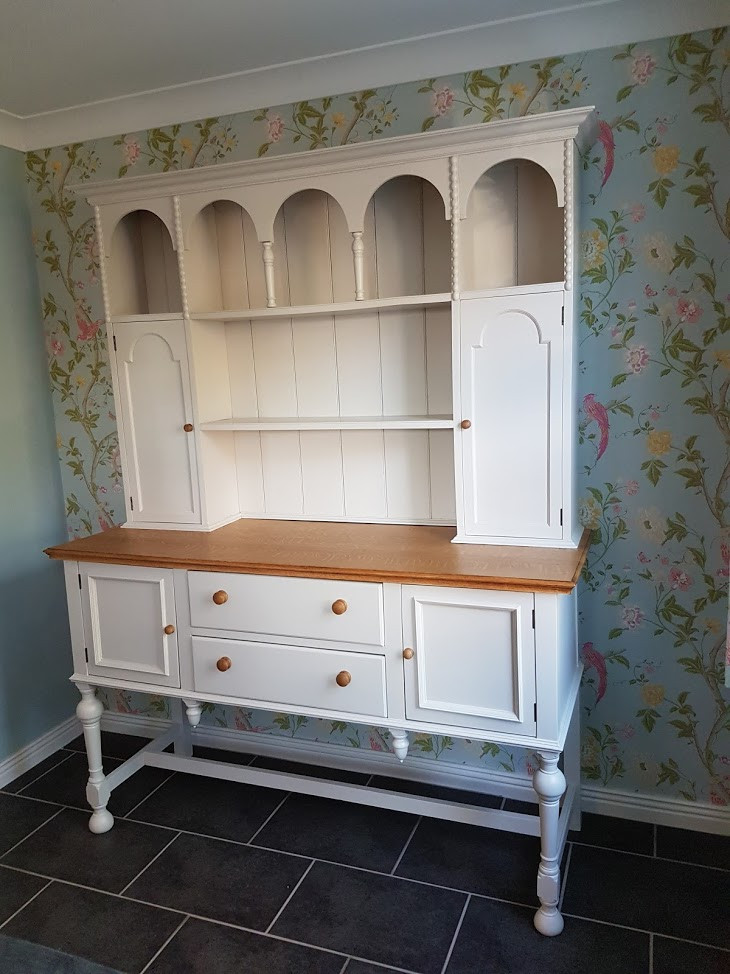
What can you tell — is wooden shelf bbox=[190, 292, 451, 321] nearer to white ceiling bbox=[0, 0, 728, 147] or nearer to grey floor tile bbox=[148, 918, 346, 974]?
white ceiling bbox=[0, 0, 728, 147]

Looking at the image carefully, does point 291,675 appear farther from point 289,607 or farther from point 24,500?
point 24,500

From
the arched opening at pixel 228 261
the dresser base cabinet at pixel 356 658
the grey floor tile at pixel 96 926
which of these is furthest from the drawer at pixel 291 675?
the arched opening at pixel 228 261

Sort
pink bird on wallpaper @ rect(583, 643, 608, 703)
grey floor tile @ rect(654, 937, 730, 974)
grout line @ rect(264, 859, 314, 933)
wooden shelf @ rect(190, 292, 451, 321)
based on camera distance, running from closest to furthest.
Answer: grey floor tile @ rect(654, 937, 730, 974), grout line @ rect(264, 859, 314, 933), wooden shelf @ rect(190, 292, 451, 321), pink bird on wallpaper @ rect(583, 643, 608, 703)

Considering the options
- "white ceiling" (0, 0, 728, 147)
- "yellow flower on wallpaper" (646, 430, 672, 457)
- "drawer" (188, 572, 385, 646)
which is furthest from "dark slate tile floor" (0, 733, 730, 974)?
"white ceiling" (0, 0, 728, 147)

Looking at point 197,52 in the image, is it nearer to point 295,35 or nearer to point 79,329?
point 295,35

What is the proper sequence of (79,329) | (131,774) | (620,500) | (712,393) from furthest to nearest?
1. (79,329)
2. (131,774)
3. (620,500)
4. (712,393)

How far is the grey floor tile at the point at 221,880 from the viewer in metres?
2.07

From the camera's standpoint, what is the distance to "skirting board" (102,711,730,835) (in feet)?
7.59

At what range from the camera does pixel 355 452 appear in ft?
8.18

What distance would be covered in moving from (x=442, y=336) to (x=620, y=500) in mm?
732

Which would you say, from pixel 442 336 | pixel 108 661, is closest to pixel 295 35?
pixel 442 336

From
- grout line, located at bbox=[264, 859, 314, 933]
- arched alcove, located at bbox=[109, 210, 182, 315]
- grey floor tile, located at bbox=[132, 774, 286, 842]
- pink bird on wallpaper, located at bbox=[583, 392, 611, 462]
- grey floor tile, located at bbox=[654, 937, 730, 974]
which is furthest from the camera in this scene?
arched alcove, located at bbox=[109, 210, 182, 315]

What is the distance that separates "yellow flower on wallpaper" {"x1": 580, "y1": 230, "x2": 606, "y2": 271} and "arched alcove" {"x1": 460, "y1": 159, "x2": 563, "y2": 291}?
71mm

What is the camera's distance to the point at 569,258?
197cm
